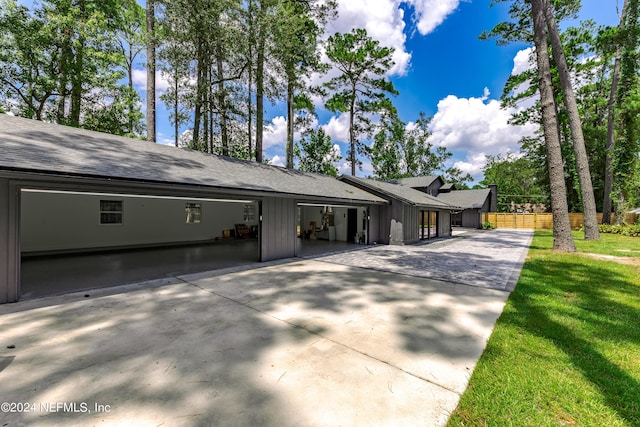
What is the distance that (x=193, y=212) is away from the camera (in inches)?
527

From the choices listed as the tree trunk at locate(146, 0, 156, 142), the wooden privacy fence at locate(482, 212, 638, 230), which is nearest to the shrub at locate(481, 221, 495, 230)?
the wooden privacy fence at locate(482, 212, 638, 230)

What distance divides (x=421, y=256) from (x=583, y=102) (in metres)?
28.1

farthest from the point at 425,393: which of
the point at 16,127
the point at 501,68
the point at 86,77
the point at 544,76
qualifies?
the point at 501,68

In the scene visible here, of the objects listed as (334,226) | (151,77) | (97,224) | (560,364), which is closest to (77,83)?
(151,77)

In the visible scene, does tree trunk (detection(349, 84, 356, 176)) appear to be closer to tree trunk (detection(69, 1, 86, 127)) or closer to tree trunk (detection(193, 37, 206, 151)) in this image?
tree trunk (detection(193, 37, 206, 151))

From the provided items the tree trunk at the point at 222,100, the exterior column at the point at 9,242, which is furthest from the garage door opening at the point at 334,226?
the exterior column at the point at 9,242

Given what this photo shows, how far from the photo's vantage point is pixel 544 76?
10391 mm

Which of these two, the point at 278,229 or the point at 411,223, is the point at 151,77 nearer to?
the point at 278,229

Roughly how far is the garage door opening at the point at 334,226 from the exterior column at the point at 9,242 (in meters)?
9.87

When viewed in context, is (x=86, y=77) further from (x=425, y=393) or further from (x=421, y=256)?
(x=425, y=393)

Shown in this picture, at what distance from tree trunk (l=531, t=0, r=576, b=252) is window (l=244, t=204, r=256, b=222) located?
14.2 m

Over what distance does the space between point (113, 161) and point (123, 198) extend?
604 centimetres

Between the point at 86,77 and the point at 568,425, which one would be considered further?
the point at 86,77

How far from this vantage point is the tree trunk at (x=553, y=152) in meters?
9.96
